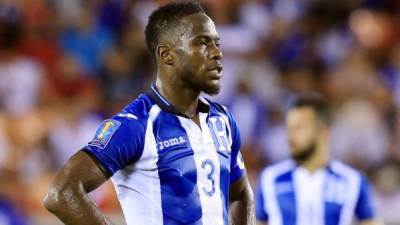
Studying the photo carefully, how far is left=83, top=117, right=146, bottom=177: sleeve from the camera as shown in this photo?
3949 mm

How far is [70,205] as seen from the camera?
3832 millimetres

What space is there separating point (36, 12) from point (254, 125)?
270 centimetres

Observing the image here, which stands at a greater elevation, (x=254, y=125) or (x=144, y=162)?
(x=144, y=162)

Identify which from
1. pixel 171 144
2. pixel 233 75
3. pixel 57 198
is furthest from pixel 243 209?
pixel 233 75

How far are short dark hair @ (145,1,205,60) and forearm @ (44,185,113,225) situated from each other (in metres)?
0.79

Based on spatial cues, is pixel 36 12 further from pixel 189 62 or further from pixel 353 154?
pixel 189 62

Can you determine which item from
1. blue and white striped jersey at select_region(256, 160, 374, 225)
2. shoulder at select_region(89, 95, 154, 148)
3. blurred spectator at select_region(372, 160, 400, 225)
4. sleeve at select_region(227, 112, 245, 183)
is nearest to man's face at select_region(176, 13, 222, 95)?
shoulder at select_region(89, 95, 154, 148)

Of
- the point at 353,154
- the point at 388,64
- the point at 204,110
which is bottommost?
the point at 353,154

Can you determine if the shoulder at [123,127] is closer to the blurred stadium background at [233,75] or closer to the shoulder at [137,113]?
the shoulder at [137,113]

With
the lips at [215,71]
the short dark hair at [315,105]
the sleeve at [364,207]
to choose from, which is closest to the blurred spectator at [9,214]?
the short dark hair at [315,105]

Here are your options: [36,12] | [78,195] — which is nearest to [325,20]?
[36,12]

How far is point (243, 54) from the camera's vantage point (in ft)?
34.7

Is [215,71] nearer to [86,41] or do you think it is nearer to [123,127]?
[123,127]

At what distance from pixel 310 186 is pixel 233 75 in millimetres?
3976
